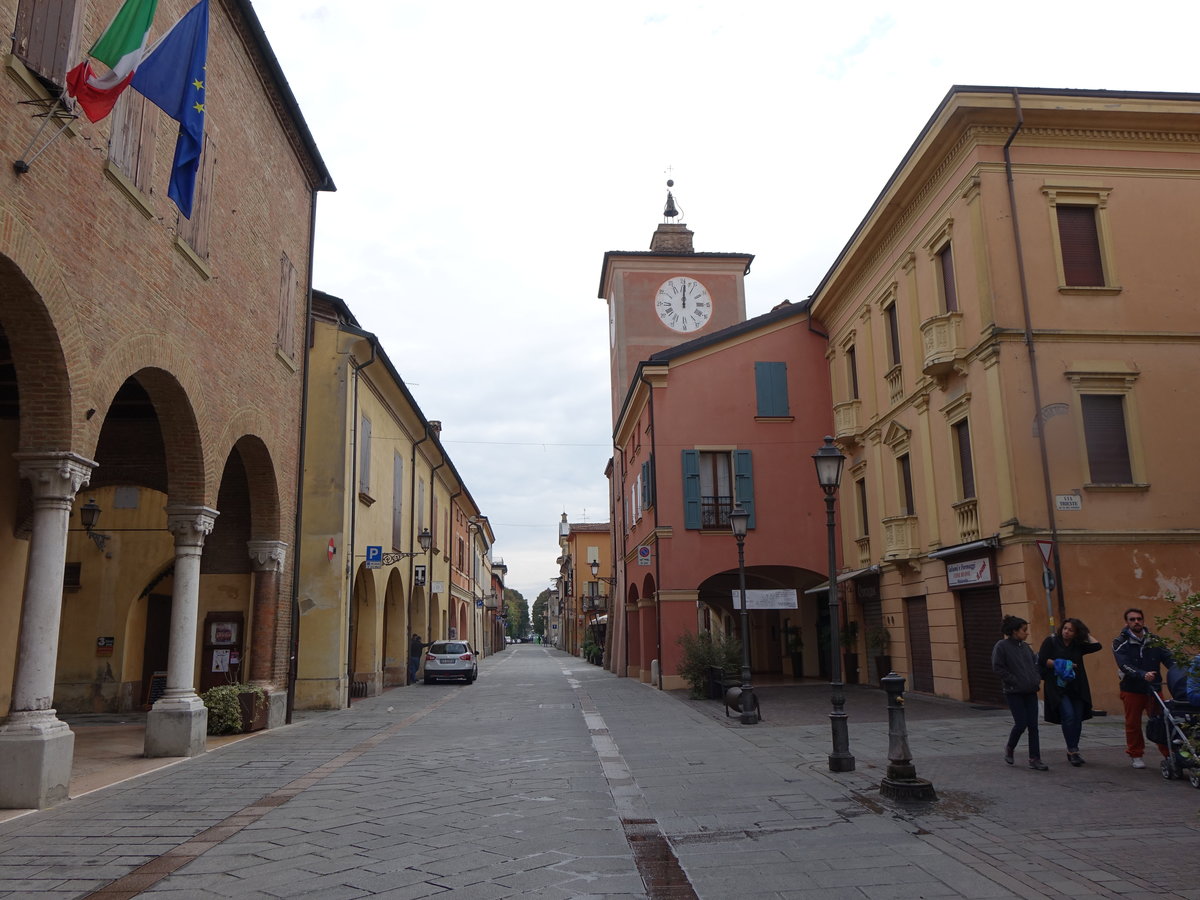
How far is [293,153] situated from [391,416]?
9335 millimetres

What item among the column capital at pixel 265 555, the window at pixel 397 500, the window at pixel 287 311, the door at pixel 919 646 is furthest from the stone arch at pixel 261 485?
the door at pixel 919 646

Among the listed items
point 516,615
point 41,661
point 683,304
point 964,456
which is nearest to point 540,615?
Result: point 516,615

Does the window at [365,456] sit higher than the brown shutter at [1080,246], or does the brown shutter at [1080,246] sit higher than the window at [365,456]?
the brown shutter at [1080,246]

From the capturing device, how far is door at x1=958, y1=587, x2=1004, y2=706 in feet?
49.8

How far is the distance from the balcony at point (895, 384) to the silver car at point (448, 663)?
15064 mm

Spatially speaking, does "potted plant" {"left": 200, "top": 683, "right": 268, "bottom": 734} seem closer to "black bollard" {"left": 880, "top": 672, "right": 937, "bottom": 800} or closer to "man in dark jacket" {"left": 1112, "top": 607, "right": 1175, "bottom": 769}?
"black bollard" {"left": 880, "top": 672, "right": 937, "bottom": 800}

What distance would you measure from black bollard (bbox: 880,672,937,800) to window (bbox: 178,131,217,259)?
383 inches

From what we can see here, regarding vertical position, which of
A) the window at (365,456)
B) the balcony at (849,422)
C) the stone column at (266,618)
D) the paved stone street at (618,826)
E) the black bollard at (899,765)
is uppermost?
the balcony at (849,422)

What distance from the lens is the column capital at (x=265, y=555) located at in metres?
14.6

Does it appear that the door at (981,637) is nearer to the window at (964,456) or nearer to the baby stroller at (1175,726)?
the window at (964,456)

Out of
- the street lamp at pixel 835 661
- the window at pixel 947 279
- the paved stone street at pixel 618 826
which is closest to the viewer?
the paved stone street at pixel 618 826

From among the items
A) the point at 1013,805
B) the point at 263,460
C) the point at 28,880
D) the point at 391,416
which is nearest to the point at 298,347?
the point at 263,460

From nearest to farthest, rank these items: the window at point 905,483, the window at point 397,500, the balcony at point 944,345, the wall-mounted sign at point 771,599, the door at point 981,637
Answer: the door at point 981,637 → the balcony at point 944,345 → the window at point 905,483 → the wall-mounted sign at point 771,599 → the window at point 397,500

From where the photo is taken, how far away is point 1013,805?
7.40 meters
